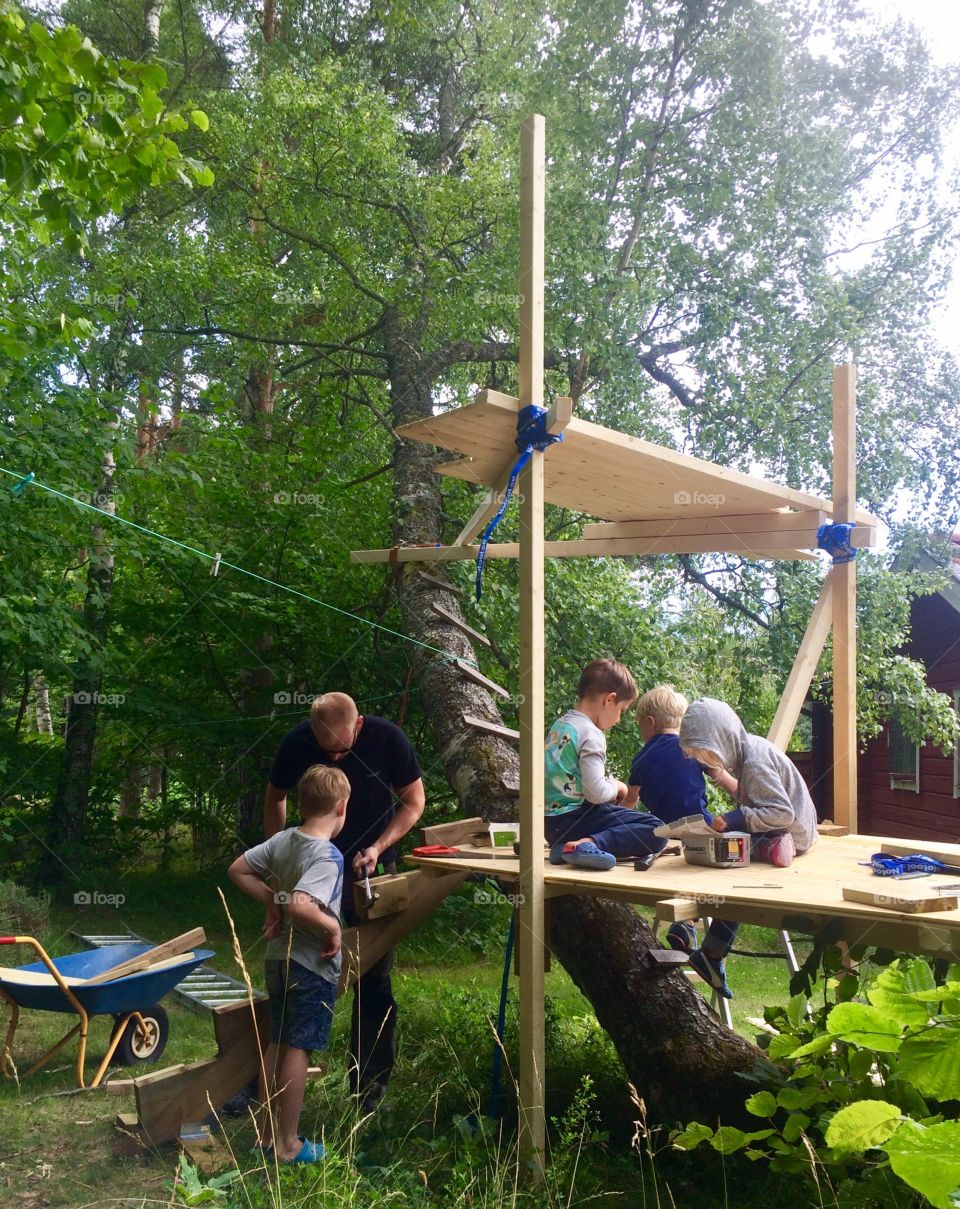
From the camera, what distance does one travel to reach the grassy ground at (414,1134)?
11.5 feet

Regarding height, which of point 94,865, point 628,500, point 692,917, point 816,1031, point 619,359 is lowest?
point 94,865

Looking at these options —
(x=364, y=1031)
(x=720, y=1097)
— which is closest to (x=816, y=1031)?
(x=720, y=1097)

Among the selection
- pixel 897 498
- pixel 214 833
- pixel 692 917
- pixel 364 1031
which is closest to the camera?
pixel 692 917

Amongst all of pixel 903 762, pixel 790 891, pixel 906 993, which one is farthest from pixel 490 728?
A: pixel 903 762

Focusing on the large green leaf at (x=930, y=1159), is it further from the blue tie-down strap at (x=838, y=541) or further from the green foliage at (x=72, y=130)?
the green foliage at (x=72, y=130)

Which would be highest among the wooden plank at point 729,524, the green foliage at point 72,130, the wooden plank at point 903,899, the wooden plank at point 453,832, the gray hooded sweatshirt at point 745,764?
the green foliage at point 72,130

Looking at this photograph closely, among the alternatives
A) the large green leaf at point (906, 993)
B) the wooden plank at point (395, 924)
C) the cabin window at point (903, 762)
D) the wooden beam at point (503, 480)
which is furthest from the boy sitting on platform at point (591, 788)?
the cabin window at point (903, 762)

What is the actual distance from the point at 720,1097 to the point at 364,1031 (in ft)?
5.16

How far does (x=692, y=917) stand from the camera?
3365mm

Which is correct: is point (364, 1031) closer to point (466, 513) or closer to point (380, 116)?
point (466, 513)

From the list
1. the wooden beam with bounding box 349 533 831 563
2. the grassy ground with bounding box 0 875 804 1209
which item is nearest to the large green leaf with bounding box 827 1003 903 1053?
the grassy ground with bounding box 0 875 804 1209

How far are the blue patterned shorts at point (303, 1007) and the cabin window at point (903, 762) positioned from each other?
10374 mm

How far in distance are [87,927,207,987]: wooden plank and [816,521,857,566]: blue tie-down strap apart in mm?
3487

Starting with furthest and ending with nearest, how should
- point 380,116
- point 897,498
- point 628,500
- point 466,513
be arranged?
1. point 897,498
2. point 380,116
3. point 466,513
4. point 628,500
